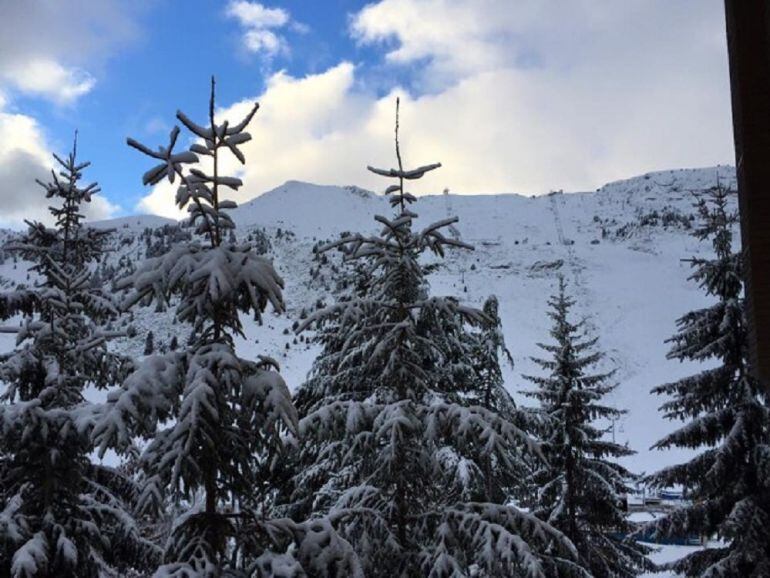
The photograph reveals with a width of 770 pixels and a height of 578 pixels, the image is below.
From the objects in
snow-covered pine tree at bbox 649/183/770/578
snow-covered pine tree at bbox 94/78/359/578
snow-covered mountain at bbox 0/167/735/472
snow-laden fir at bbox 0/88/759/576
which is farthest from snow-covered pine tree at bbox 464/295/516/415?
snow-covered pine tree at bbox 94/78/359/578

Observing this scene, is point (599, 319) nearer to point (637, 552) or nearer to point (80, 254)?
point (637, 552)

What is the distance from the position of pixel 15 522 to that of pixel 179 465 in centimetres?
375

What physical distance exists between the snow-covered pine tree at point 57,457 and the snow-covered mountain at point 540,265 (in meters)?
12.9

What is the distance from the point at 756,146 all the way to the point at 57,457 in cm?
628

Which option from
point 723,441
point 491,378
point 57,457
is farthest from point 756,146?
point 491,378

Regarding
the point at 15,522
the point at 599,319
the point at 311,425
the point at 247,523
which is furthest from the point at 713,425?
the point at 599,319

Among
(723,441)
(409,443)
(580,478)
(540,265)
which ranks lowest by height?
(580,478)

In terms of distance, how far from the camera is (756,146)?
3.83 meters

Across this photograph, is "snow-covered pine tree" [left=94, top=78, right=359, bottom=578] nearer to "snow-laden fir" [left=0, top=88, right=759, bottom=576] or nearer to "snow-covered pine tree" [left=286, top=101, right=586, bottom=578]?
"snow-laden fir" [left=0, top=88, right=759, bottom=576]

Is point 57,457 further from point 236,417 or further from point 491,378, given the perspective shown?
point 491,378

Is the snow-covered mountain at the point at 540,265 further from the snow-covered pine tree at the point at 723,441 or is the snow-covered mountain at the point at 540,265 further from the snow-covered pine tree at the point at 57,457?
the snow-covered pine tree at the point at 57,457

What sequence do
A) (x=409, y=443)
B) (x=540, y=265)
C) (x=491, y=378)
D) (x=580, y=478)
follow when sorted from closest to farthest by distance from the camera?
(x=409, y=443) → (x=491, y=378) → (x=580, y=478) → (x=540, y=265)

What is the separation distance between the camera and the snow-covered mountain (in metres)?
55.7

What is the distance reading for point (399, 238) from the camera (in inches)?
240
